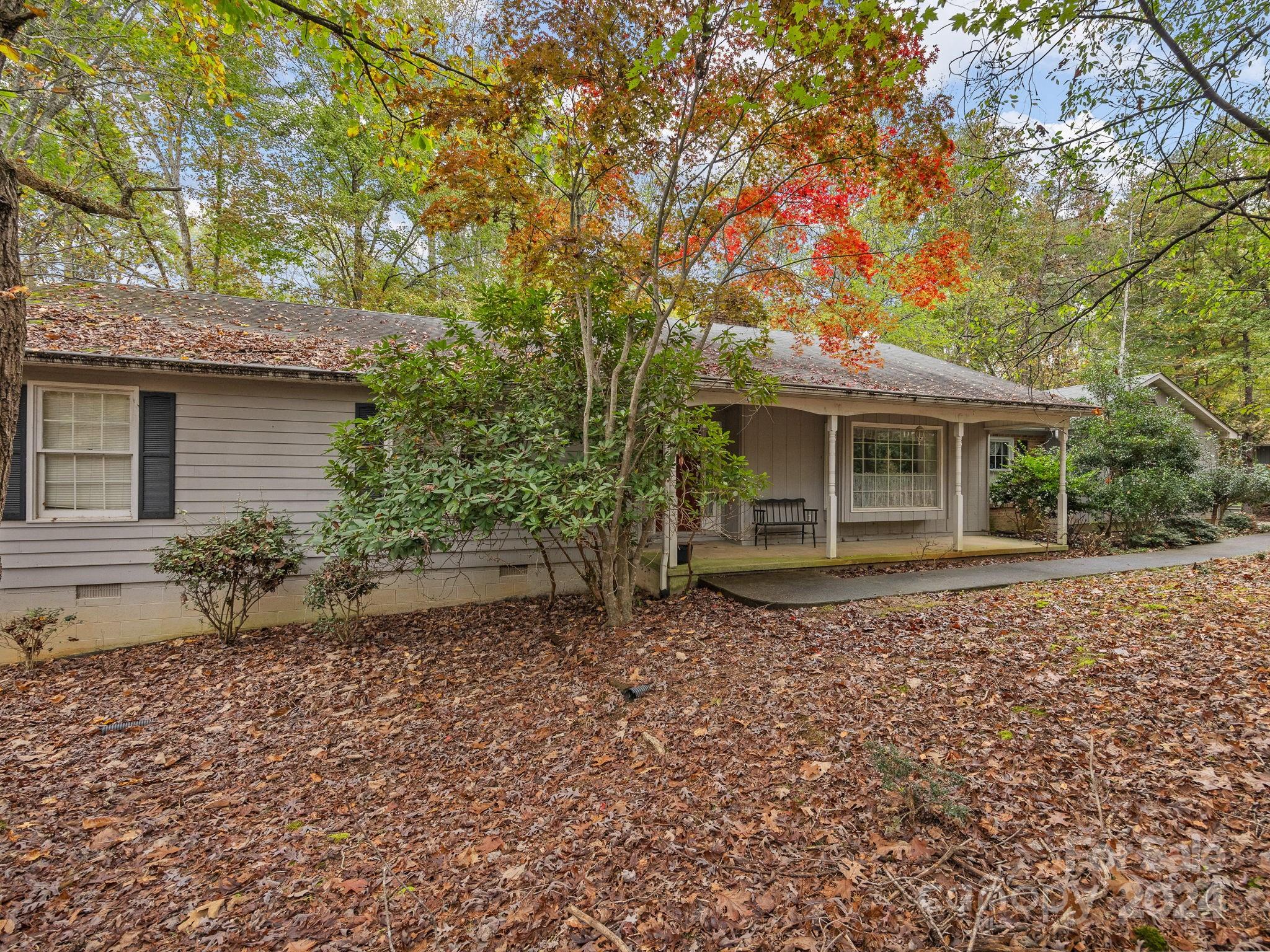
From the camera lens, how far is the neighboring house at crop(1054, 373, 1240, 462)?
1479 centimetres

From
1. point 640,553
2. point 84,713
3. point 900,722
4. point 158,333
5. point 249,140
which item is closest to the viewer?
point 900,722

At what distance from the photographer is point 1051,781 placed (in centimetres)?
297

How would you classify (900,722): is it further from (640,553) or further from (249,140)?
(249,140)

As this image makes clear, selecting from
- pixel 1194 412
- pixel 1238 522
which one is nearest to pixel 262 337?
pixel 1238 522

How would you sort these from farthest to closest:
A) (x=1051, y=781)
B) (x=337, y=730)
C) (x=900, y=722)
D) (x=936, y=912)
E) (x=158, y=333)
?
(x=158, y=333)
(x=337, y=730)
(x=900, y=722)
(x=1051, y=781)
(x=936, y=912)

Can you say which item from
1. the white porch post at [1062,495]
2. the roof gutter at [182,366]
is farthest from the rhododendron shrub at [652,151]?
the white porch post at [1062,495]

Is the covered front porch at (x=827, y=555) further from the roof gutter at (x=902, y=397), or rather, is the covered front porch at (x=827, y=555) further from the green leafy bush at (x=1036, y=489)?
the roof gutter at (x=902, y=397)

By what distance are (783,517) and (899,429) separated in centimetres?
291

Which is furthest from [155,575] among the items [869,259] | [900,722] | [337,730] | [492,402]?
[869,259]

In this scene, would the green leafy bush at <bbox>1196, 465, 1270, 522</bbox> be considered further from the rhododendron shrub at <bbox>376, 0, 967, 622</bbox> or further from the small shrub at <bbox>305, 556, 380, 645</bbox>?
the small shrub at <bbox>305, 556, 380, 645</bbox>

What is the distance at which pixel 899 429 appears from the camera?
10250 mm

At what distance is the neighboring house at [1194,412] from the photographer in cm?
1479

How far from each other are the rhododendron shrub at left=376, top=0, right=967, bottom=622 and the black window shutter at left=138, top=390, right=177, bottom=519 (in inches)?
147

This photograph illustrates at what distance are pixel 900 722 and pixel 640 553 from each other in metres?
2.88
